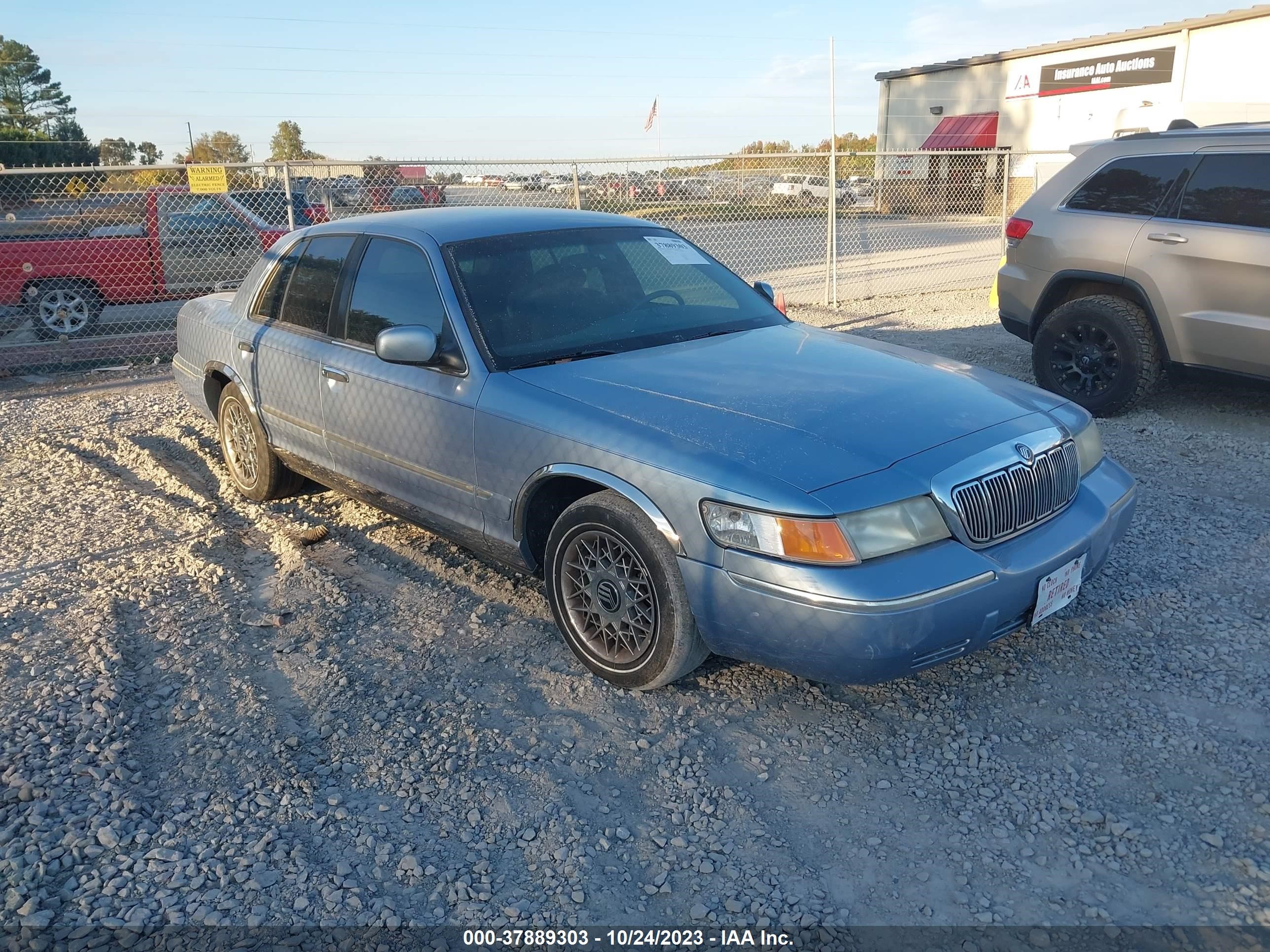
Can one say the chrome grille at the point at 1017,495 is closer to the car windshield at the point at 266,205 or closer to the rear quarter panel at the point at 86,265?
the car windshield at the point at 266,205

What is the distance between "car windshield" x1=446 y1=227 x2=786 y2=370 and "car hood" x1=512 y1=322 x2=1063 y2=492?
0.14 meters

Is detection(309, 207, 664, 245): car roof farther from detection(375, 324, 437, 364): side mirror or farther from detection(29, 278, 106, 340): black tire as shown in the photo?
detection(29, 278, 106, 340): black tire

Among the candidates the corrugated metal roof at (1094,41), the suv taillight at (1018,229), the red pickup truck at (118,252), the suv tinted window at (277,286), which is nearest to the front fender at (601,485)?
the suv tinted window at (277,286)

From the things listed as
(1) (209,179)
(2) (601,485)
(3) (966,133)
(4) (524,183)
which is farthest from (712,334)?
(3) (966,133)

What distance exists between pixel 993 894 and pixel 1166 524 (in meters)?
3.18

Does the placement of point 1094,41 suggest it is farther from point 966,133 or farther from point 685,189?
point 685,189

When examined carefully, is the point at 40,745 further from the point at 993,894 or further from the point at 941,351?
the point at 941,351

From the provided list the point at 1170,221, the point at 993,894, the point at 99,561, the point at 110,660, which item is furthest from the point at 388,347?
the point at 1170,221

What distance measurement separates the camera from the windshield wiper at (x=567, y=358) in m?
3.96

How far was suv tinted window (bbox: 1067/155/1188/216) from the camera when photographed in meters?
6.68

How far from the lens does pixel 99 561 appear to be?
198 inches

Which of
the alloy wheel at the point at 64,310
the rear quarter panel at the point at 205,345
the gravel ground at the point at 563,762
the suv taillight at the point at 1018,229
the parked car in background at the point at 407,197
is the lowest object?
the gravel ground at the point at 563,762

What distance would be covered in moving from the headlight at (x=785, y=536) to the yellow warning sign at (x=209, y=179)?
334 inches

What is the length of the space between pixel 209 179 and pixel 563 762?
28.2 ft
